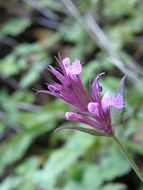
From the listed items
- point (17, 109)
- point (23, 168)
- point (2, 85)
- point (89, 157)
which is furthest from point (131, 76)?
point (2, 85)

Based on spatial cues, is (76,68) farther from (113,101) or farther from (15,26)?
(15,26)

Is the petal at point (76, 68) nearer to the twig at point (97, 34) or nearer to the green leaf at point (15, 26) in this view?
the twig at point (97, 34)

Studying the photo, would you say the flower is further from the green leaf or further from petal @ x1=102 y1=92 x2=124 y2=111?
the green leaf

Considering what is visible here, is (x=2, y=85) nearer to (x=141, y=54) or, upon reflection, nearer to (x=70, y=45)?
(x=70, y=45)

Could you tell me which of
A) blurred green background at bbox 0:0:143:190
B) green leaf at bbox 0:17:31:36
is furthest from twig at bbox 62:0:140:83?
green leaf at bbox 0:17:31:36

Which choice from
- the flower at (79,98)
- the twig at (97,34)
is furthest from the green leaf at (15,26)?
the flower at (79,98)

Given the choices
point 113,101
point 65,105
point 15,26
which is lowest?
point 113,101

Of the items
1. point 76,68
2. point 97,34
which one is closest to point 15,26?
point 97,34

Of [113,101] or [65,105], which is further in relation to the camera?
[65,105]
